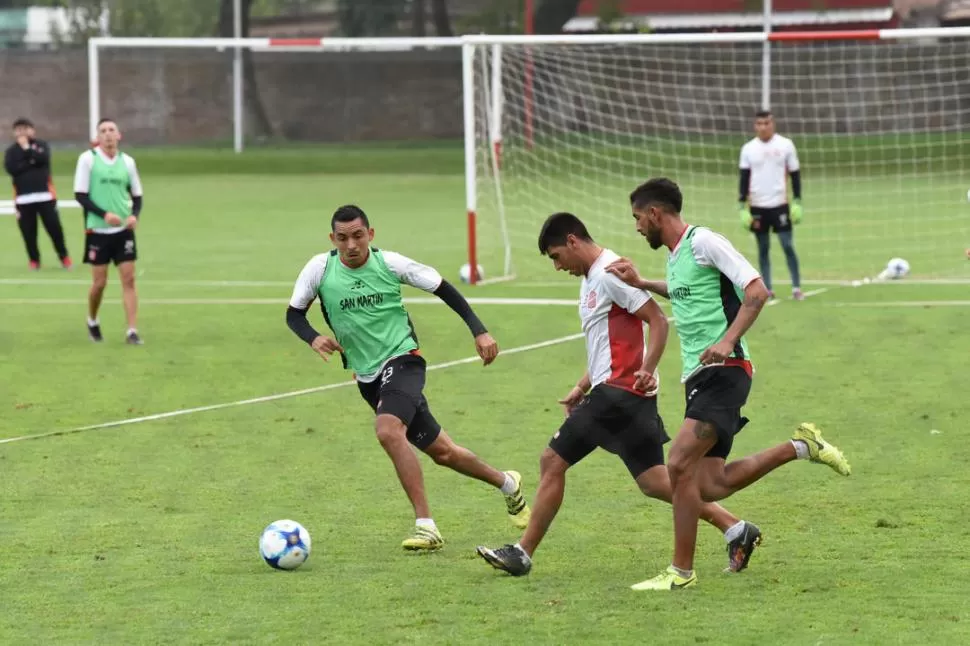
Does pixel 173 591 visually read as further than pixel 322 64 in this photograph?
No

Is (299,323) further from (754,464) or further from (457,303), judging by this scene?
(754,464)

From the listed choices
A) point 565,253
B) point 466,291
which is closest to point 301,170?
point 466,291

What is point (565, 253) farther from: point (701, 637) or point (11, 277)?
point (11, 277)

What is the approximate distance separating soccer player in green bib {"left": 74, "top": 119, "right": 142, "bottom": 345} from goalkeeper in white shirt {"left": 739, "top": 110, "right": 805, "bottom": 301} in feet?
23.0

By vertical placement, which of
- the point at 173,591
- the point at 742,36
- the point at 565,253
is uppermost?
the point at 742,36

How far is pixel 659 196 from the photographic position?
7820mm

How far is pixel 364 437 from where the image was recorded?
11969 millimetres

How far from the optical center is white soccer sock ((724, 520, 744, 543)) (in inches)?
316

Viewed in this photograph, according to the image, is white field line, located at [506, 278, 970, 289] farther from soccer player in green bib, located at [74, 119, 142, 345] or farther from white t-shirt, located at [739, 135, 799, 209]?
soccer player in green bib, located at [74, 119, 142, 345]

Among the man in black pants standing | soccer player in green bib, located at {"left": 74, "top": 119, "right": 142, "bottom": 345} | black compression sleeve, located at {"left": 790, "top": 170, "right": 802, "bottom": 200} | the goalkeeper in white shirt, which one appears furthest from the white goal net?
the man in black pants standing

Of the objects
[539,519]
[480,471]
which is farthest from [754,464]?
[480,471]

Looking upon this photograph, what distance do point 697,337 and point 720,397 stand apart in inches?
12.1

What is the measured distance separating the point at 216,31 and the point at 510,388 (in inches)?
1676

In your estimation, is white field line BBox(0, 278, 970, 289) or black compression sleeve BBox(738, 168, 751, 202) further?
white field line BBox(0, 278, 970, 289)
